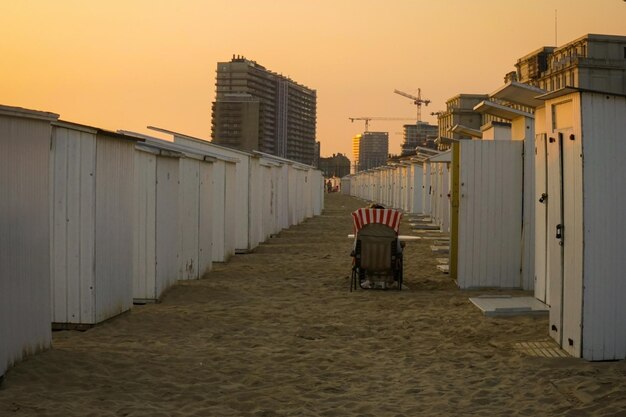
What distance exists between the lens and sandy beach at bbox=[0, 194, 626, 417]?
5590mm

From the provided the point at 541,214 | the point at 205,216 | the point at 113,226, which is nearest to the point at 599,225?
the point at 541,214

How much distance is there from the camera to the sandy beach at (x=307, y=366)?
559cm

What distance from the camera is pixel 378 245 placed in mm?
11648

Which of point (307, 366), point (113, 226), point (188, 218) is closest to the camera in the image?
point (307, 366)

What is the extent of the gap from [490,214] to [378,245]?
6.00 ft

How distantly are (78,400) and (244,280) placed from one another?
743 cm

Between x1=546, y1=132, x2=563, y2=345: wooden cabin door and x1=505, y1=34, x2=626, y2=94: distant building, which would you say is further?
x1=505, y1=34, x2=626, y2=94: distant building

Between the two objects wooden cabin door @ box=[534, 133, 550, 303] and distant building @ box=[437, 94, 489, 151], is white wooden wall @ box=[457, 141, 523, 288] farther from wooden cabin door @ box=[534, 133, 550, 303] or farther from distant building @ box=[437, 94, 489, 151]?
distant building @ box=[437, 94, 489, 151]

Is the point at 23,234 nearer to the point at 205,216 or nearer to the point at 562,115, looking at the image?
the point at 562,115

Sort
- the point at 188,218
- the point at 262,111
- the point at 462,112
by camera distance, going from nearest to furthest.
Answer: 1. the point at 188,218
2. the point at 262,111
3. the point at 462,112

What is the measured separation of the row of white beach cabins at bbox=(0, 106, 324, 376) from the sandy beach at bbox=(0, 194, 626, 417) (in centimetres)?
33

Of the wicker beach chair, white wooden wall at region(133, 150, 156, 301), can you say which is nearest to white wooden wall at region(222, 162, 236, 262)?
the wicker beach chair

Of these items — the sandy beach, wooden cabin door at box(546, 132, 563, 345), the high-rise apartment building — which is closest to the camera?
the sandy beach

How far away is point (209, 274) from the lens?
13.7m
